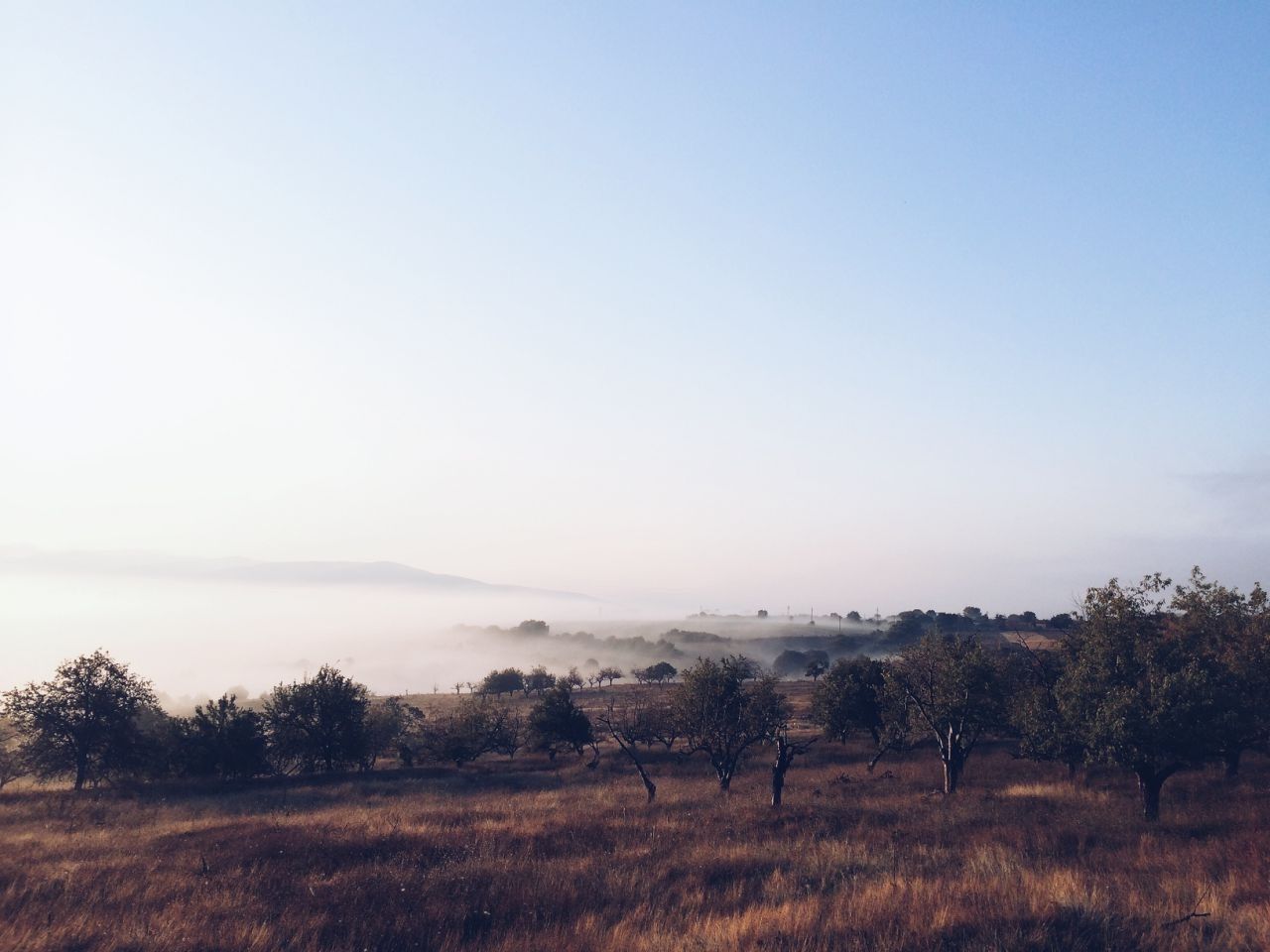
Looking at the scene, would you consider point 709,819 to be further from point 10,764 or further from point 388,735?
point 10,764

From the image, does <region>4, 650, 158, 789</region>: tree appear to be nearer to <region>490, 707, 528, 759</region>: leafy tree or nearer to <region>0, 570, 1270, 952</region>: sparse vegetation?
<region>0, 570, 1270, 952</region>: sparse vegetation

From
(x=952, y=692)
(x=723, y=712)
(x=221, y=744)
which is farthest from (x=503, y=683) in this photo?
(x=952, y=692)

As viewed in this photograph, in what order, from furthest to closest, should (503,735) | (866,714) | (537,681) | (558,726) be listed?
(537,681) → (503,735) → (558,726) → (866,714)

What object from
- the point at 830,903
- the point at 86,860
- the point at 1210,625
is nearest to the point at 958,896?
the point at 830,903

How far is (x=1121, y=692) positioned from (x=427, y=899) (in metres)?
25.7

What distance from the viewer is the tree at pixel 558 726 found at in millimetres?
56312

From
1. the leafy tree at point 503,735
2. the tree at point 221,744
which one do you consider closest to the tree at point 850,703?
the leafy tree at point 503,735

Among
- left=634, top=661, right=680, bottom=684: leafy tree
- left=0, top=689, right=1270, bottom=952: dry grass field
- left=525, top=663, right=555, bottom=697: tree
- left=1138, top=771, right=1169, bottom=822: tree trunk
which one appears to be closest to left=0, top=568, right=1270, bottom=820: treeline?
left=1138, top=771, right=1169, bottom=822: tree trunk

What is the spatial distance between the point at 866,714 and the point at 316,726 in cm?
4151

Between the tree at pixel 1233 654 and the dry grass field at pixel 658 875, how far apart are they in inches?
99.6

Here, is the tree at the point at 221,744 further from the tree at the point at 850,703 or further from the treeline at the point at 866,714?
the tree at the point at 850,703

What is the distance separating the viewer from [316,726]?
47.0m

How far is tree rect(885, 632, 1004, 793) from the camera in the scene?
35344mm

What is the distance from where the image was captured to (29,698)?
41.6 meters
